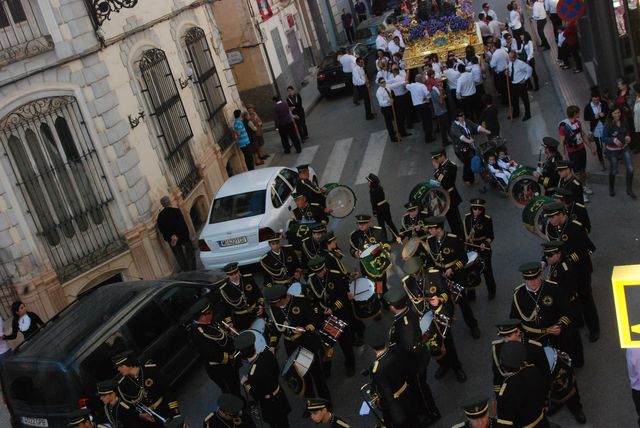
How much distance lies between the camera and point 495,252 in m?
12.7

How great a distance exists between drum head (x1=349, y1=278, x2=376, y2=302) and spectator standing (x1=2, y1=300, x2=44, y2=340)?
540 cm

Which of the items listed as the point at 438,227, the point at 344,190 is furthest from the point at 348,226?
the point at 438,227

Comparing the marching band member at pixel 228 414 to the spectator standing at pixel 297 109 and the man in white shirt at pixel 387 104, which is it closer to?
the man in white shirt at pixel 387 104

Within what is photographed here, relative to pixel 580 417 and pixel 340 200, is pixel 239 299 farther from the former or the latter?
pixel 580 417

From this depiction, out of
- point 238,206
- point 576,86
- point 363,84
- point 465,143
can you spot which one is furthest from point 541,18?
point 238,206

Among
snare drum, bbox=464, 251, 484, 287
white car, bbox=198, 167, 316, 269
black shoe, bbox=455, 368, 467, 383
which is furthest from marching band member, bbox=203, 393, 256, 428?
white car, bbox=198, 167, 316, 269

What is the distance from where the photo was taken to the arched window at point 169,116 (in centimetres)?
1658

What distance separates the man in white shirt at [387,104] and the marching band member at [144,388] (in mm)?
11509

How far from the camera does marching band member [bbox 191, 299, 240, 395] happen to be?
387 inches

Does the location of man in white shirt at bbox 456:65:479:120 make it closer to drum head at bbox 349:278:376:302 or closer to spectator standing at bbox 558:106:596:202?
spectator standing at bbox 558:106:596:202

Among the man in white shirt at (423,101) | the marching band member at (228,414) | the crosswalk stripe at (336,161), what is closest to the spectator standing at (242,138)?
the crosswalk stripe at (336,161)

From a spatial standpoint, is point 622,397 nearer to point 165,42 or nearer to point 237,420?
point 237,420

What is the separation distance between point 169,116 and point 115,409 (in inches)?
374

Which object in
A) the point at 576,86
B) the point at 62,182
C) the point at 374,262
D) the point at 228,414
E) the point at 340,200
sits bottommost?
the point at 576,86
